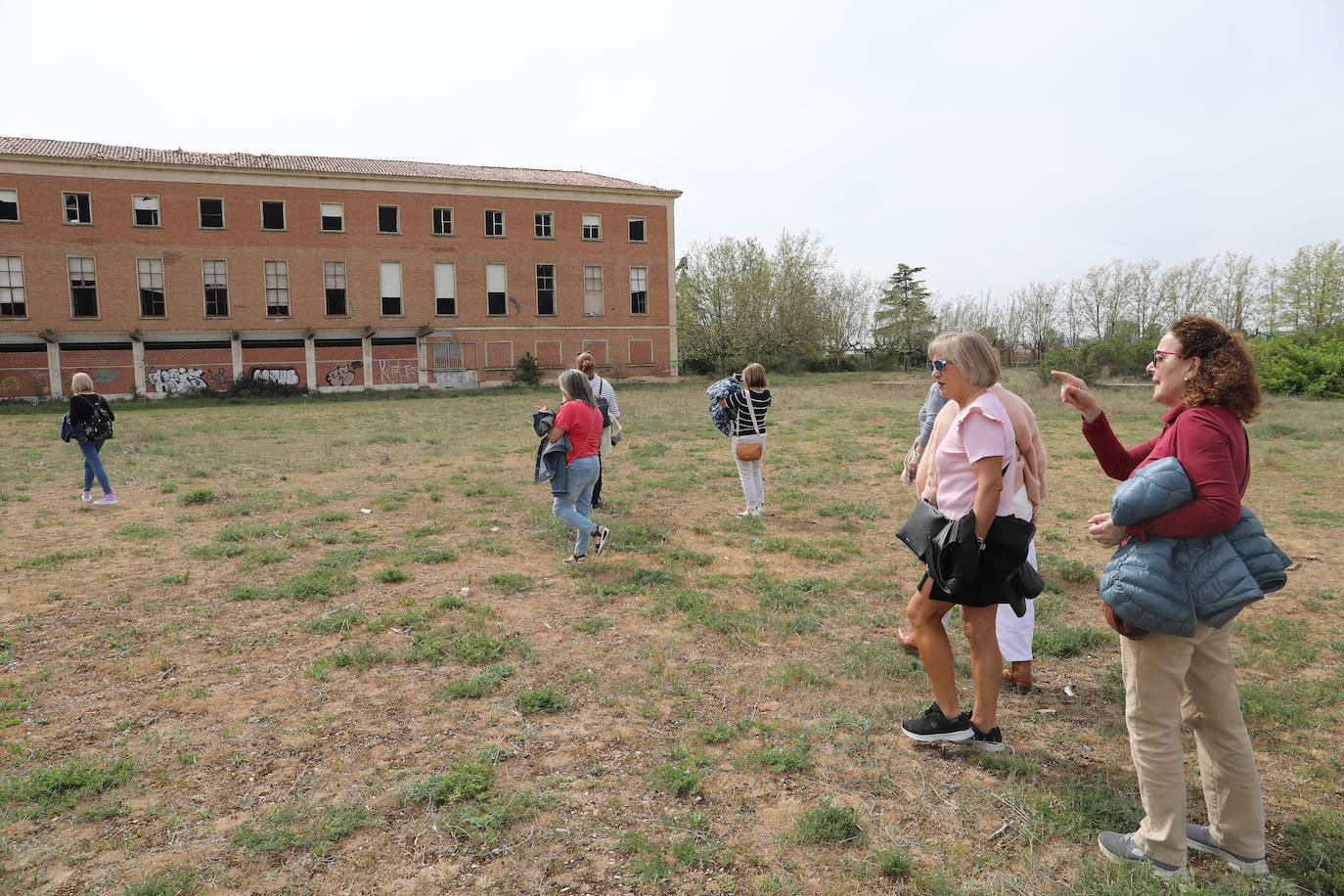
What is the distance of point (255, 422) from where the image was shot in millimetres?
21922

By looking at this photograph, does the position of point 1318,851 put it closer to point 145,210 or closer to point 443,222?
A: point 443,222

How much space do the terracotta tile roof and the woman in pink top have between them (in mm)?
38951

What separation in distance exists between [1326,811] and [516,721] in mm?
3859

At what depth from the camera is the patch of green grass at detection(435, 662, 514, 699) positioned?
4.64m

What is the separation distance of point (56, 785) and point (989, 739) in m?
4.54

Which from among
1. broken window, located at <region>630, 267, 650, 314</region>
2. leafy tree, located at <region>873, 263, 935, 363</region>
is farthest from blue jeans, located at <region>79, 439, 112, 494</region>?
leafy tree, located at <region>873, 263, 935, 363</region>

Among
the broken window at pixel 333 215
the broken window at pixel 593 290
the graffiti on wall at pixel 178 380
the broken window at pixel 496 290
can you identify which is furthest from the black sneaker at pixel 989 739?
the broken window at pixel 333 215

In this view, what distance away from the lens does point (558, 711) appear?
442cm

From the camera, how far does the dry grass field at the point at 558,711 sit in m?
3.09

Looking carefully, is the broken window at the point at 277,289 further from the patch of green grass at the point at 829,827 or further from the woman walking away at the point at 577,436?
the patch of green grass at the point at 829,827

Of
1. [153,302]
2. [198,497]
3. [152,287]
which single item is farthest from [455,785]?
[152,287]

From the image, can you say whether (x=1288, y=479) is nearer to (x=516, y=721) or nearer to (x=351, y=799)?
(x=516, y=721)

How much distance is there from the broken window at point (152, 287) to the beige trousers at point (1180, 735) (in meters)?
40.7

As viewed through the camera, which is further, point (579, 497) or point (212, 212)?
point (212, 212)
